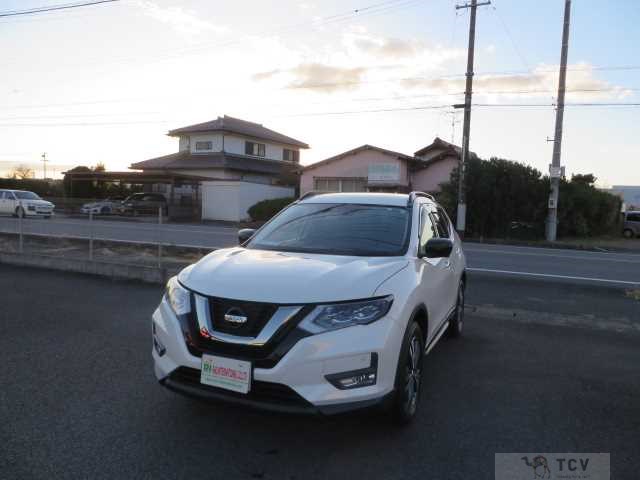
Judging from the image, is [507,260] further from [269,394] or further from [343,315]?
[269,394]

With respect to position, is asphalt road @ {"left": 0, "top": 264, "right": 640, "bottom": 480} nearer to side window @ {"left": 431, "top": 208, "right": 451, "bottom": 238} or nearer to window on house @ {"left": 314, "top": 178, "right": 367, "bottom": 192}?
side window @ {"left": 431, "top": 208, "right": 451, "bottom": 238}

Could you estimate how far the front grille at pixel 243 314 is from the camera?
3.18 meters

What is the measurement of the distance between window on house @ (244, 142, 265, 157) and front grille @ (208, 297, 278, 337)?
40.6m

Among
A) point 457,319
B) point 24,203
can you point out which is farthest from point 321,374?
point 24,203

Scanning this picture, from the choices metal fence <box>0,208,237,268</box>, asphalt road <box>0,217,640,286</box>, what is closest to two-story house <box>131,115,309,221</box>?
asphalt road <box>0,217,640,286</box>

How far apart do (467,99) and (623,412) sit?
A: 20.7 meters

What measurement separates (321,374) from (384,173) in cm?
2988

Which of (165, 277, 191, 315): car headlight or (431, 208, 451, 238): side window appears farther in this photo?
(431, 208, 451, 238): side window

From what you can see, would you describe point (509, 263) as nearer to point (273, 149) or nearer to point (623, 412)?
point (623, 412)

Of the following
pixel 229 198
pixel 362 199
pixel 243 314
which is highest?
pixel 362 199

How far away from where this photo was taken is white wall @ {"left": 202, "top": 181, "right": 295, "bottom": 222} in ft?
105

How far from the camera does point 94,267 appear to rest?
9969 millimetres

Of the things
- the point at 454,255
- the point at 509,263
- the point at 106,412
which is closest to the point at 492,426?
the point at 454,255

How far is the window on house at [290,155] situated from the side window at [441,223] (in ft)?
139
